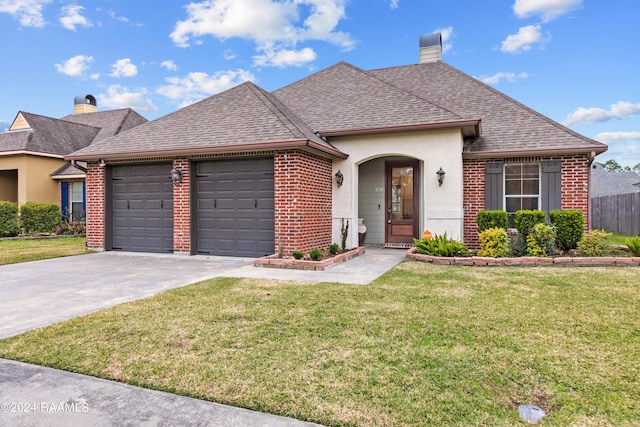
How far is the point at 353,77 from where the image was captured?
1325cm

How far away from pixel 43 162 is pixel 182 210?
1209cm

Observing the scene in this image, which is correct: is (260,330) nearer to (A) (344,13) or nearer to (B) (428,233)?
(B) (428,233)

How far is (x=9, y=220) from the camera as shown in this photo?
14805 millimetres

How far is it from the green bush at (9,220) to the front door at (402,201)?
14420 mm

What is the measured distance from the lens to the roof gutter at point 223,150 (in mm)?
8391

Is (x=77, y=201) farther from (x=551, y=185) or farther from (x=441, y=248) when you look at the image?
(x=551, y=185)

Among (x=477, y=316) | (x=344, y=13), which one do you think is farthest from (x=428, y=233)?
(x=344, y=13)

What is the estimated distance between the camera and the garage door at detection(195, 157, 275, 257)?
930 centimetres

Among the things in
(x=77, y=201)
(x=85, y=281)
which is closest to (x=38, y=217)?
(x=77, y=201)

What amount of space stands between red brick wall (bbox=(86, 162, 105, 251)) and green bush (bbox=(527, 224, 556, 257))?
36.3ft

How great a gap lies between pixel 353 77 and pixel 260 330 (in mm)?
11205

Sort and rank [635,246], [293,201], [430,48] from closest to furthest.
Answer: [635,246] → [293,201] → [430,48]

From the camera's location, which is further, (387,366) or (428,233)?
(428,233)

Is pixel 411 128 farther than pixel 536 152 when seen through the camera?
No
